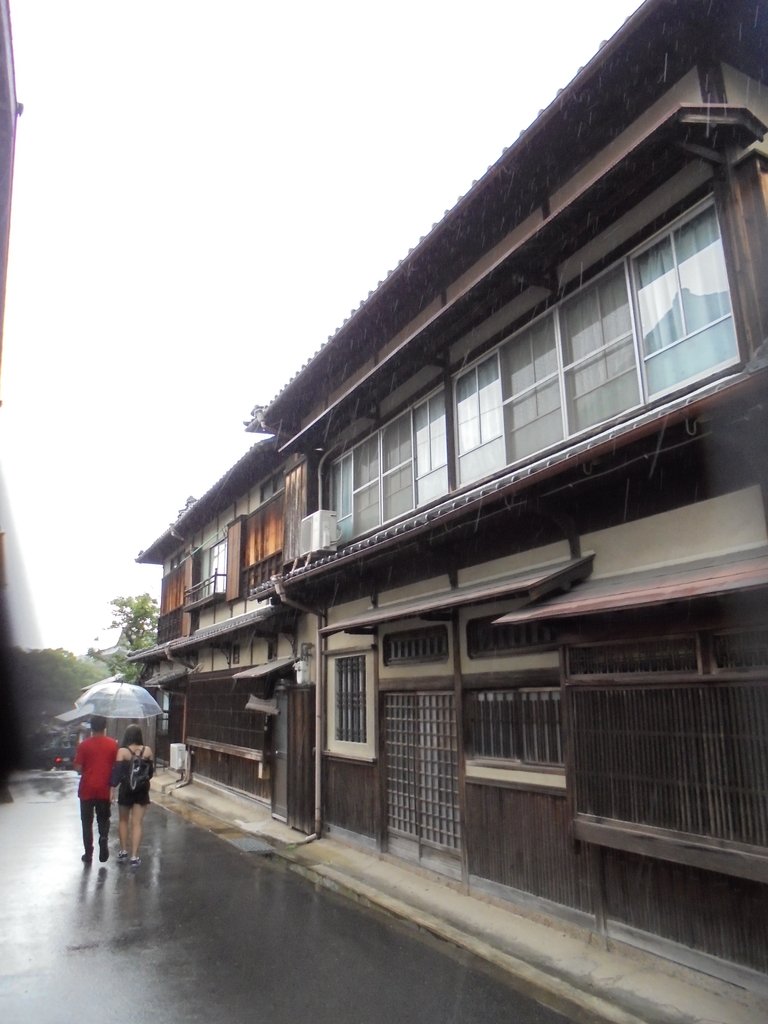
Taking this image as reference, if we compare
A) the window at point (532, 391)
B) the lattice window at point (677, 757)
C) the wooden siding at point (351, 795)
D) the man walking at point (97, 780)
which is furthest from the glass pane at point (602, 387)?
the man walking at point (97, 780)

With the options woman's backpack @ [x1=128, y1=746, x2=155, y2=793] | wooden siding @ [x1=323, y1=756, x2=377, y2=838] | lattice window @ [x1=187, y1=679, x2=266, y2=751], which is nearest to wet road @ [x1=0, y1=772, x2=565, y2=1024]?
woman's backpack @ [x1=128, y1=746, x2=155, y2=793]

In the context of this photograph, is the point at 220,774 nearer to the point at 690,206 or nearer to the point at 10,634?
the point at 10,634

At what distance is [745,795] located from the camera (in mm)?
5012

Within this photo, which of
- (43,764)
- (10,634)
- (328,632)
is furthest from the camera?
(43,764)

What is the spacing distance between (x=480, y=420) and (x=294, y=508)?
5555mm

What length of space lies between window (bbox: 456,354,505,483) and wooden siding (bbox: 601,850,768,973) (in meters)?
4.54

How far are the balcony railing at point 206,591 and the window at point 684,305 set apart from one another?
1456 centimetres

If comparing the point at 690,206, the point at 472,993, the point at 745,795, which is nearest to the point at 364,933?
the point at 472,993

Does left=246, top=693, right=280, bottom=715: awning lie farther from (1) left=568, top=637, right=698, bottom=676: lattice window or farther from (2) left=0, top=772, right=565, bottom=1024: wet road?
(1) left=568, top=637, right=698, bottom=676: lattice window

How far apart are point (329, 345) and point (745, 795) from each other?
9211 millimetres

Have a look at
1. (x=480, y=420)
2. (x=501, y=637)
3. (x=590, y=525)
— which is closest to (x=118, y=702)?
(x=501, y=637)

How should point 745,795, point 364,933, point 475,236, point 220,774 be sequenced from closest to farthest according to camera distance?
1. point 745,795
2. point 364,933
3. point 475,236
4. point 220,774

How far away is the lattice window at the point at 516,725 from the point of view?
7.25 metres

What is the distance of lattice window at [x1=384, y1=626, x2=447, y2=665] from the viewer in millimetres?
9281
